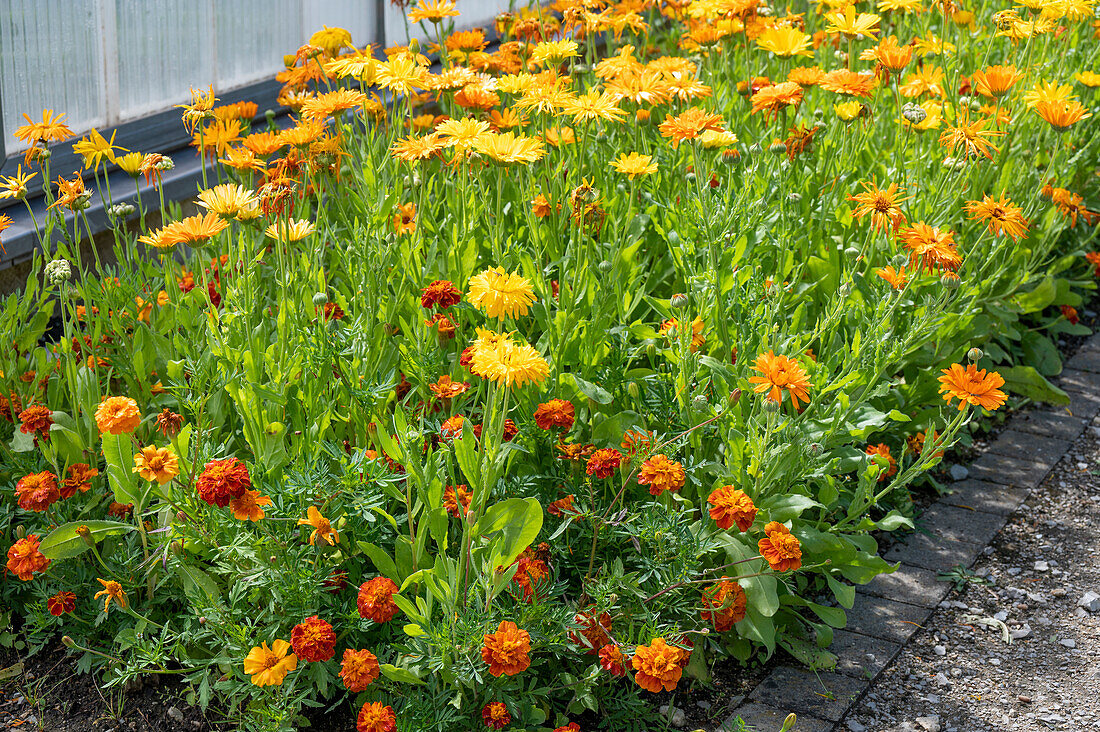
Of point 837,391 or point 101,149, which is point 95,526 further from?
point 837,391

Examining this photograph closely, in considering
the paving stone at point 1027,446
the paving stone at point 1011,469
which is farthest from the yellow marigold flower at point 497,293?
the paving stone at point 1027,446

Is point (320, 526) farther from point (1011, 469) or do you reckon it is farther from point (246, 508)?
point (1011, 469)

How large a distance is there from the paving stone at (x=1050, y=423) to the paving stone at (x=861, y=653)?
1.25 meters

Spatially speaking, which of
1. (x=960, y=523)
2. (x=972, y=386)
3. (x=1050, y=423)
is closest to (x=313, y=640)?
(x=972, y=386)

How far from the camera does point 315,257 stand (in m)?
2.39

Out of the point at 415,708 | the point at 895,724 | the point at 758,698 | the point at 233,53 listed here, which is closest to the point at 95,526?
the point at 415,708

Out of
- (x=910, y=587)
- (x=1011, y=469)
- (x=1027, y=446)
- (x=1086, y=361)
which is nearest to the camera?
(x=910, y=587)

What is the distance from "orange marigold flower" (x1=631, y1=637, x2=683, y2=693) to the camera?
1.78m

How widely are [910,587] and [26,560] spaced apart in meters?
1.94

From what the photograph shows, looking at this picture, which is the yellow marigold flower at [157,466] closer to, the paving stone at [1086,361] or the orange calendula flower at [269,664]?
the orange calendula flower at [269,664]

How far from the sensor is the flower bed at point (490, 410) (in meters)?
1.86

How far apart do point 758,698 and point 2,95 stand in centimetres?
286

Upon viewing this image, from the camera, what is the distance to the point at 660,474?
1.97m

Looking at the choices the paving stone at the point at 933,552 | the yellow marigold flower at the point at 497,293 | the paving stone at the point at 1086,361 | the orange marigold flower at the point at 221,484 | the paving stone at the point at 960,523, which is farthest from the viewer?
the paving stone at the point at 1086,361
